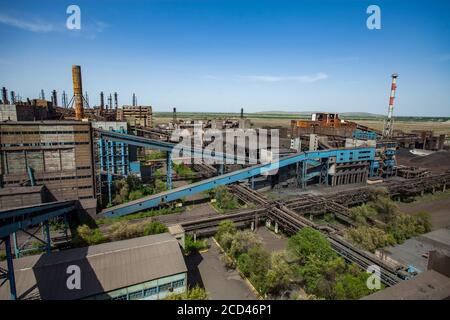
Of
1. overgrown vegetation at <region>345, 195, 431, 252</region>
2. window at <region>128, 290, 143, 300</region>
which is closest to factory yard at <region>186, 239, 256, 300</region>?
window at <region>128, 290, 143, 300</region>

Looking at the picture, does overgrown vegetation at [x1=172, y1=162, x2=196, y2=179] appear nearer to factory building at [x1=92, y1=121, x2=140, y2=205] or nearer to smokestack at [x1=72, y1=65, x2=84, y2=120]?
factory building at [x1=92, y1=121, x2=140, y2=205]

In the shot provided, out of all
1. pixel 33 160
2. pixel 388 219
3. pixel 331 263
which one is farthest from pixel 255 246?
pixel 33 160

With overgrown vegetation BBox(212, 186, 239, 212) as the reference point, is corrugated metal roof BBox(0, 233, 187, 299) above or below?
above

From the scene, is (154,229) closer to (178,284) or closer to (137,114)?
(178,284)

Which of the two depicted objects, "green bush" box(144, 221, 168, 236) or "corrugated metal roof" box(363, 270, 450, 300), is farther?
"green bush" box(144, 221, 168, 236)

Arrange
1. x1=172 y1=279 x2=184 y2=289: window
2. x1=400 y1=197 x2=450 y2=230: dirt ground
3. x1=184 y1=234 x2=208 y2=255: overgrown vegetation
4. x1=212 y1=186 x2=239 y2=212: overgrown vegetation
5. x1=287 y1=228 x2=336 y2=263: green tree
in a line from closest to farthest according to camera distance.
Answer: x1=172 y1=279 x2=184 y2=289: window < x1=287 y1=228 x2=336 y2=263: green tree < x1=184 y1=234 x2=208 y2=255: overgrown vegetation < x1=400 y1=197 x2=450 y2=230: dirt ground < x1=212 y1=186 x2=239 y2=212: overgrown vegetation
